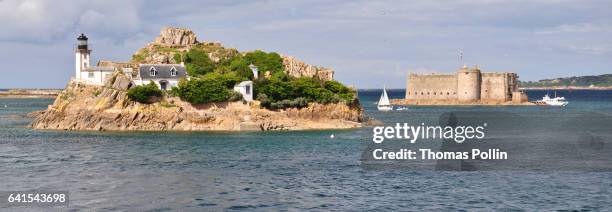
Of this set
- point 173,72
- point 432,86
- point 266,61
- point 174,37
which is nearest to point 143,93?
point 173,72

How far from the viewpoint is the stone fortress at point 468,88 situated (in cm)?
18188

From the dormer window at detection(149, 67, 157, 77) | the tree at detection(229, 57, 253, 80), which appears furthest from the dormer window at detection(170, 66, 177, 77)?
the tree at detection(229, 57, 253, 80)

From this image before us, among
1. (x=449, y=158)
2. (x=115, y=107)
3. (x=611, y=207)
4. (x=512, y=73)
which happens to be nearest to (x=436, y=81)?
(x=512, y=73)

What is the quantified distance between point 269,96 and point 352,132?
12392 millimetres

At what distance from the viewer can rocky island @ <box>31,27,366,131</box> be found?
79.1m

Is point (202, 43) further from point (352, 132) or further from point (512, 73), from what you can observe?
point (512, 73)

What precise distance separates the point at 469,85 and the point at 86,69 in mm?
112054

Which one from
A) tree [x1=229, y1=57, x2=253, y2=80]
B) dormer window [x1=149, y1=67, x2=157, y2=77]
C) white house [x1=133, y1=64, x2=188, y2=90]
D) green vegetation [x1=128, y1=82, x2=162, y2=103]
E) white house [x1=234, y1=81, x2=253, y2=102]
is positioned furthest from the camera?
tree [x1=229, y1=57, x2=253, y2=80]

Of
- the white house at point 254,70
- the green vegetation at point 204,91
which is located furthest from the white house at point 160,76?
the white house at point 254,70

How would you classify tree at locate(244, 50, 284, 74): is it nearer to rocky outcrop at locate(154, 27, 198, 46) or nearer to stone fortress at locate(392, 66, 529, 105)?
rocky outcrop at locate(154, 27, 198, 46)

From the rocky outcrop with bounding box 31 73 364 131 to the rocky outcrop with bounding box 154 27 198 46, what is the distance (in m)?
30.4

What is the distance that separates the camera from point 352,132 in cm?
7744

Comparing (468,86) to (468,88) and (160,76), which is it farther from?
(160,76)

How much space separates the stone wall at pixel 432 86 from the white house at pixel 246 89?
110m
